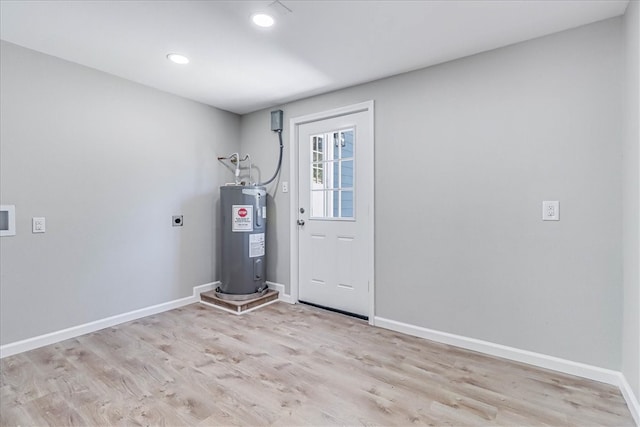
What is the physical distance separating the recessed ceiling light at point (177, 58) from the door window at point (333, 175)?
140 cm

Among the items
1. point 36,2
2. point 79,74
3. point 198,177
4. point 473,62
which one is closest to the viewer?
point 36,2

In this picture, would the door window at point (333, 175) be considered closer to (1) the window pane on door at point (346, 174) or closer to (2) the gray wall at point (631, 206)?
(1) the window pane on door at point (346, 174)

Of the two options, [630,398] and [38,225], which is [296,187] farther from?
[630,398]

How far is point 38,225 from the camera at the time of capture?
245 cm

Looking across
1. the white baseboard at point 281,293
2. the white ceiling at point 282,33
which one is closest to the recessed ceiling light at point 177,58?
the white ceiling at point 282,33

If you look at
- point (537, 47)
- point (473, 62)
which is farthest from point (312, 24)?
point (537, 47)

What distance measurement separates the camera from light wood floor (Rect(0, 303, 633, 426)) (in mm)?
1678

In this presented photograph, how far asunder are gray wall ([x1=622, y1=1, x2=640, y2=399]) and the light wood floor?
27 cm

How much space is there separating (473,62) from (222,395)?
2.88m

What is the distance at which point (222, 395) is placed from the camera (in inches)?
73.5

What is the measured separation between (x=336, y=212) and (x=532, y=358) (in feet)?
6.48

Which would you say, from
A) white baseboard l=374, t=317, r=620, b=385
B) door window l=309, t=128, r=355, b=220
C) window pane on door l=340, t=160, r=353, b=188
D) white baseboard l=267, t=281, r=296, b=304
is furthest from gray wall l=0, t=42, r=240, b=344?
white baseboard l=374, t=317, r=620, b=385

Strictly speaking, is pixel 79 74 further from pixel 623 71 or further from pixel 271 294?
pixel 623 71

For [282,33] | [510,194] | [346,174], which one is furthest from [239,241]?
[510,194]
